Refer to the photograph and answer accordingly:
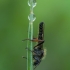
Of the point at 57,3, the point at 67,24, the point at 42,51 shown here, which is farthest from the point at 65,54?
the point at 42,51

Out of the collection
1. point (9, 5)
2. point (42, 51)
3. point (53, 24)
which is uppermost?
point (9, 5)

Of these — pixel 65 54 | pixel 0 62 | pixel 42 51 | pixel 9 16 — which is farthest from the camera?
pixel 65 54

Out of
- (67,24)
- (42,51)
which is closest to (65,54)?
(67,24)

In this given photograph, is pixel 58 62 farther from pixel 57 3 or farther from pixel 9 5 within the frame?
pixel 9 5

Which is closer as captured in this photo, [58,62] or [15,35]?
[15,35]

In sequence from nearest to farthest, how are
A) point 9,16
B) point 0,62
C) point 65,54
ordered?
1. point 0,62
2. point 9,16
3. point 65,54

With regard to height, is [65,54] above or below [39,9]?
below
